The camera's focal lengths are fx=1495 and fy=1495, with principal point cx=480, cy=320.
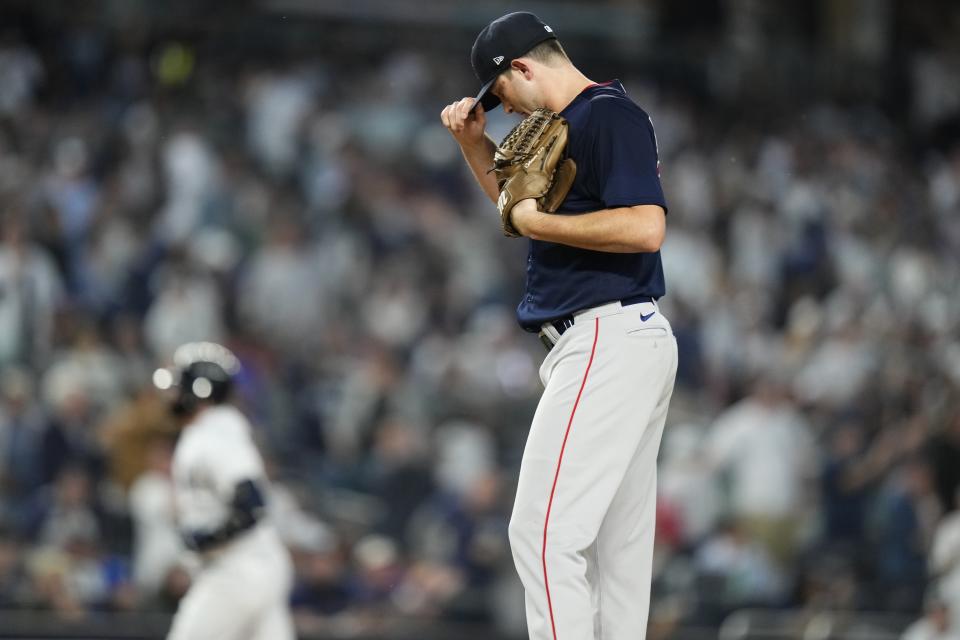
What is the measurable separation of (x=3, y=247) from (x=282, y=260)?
210 cm

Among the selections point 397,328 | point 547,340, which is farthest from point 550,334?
point 397,328

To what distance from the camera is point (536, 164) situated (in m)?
4.02

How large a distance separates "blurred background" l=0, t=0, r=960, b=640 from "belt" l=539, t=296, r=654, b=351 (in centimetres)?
534

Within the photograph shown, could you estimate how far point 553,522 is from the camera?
13.0 ft

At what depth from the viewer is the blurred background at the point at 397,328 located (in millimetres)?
9641

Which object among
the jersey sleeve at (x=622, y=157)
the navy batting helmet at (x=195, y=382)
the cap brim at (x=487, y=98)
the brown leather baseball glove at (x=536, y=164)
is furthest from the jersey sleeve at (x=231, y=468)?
the jersey sleeve at (x=622, y=157)

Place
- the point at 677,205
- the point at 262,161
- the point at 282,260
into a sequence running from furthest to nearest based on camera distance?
the point at 677,205 → the point at 262,161 → the point at 282,260

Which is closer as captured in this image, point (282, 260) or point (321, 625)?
point (321, 625)

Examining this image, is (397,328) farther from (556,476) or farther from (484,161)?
(556,476)

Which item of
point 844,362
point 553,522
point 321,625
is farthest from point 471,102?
point 844,362

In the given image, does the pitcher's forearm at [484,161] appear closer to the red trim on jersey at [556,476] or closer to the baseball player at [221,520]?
the red trim on jersey at [556,476]

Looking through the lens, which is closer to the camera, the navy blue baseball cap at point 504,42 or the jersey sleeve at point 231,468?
the navy blue baseball cap at point 504,42

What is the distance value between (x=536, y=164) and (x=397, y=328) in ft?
25.1

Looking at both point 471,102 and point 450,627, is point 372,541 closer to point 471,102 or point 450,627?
point 450,627
